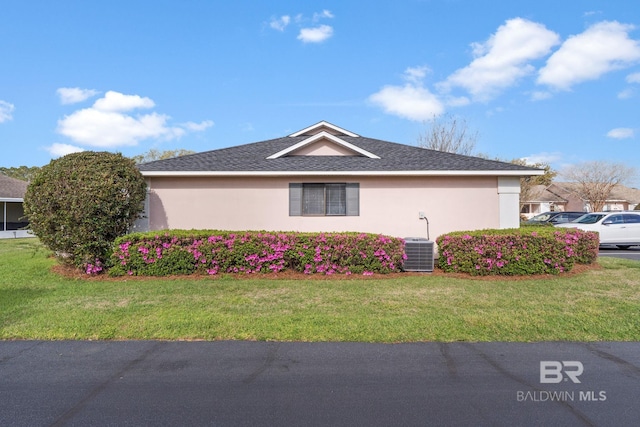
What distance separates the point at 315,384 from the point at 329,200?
24.9 feet

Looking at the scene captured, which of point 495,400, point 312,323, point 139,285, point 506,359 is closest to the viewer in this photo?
point 495,400

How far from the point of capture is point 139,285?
7602mm

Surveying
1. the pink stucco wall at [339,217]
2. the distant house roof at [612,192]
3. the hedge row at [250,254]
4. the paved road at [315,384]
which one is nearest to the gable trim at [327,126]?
the pink stucco wall at [339,217]

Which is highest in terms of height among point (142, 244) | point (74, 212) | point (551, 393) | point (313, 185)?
point (313, 185)

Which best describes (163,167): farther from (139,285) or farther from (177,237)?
(139,285)

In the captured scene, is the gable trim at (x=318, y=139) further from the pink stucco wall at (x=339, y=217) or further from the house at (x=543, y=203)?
the house at (x=543, y=203)

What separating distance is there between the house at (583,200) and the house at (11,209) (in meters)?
50.0

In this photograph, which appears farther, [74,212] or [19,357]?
[74,212]

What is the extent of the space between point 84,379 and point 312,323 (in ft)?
9.00

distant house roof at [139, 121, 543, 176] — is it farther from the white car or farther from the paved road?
the white car

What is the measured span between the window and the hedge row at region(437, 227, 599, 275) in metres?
3.17

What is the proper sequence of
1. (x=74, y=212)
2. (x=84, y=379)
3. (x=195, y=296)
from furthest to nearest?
(x=74, y=212) → (x=195, y=296) → (x=84, y=379)

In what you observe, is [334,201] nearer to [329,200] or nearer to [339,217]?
[329,200]

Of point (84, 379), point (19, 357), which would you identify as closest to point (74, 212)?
point (19, 357)
